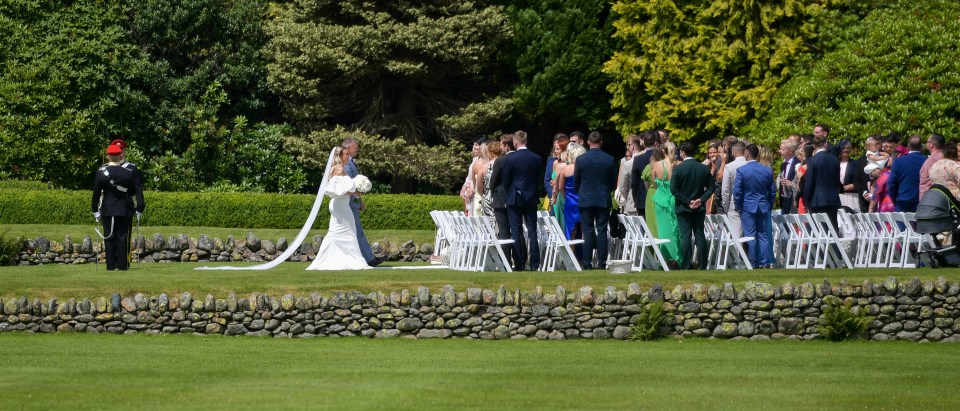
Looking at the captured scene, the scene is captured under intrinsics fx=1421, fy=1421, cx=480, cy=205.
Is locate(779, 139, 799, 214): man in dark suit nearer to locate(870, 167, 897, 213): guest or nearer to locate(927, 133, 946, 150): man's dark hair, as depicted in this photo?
locate(870, 167, 897, 213): guest

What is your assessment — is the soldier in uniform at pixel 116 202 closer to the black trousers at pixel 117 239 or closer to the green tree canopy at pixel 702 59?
the black trousers at pixel 117 239

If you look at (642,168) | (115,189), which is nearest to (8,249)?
(115,189)

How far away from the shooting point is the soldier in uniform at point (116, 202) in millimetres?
21438

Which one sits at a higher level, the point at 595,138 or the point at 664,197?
the point at 595,138

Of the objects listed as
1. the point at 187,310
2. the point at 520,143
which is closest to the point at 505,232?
the point at 520,143

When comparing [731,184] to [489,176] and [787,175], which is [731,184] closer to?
[787,175]

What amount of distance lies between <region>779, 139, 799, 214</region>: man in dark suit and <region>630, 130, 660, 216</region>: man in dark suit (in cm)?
225

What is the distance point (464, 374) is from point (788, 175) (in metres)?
9.66

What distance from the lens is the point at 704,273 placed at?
18.8m

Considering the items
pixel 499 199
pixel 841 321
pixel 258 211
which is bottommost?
pixel 841 321

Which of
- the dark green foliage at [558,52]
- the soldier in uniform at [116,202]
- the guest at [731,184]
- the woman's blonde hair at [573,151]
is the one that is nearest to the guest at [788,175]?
the guest at [731,184]

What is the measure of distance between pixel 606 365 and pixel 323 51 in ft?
73.4

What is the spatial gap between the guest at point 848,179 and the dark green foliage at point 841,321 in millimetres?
5124

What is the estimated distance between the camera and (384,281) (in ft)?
59.7
